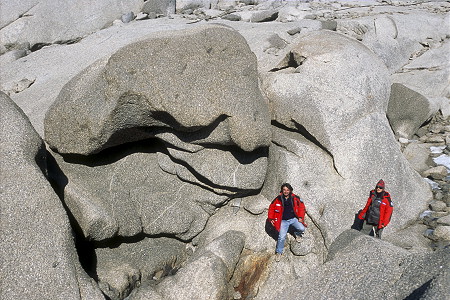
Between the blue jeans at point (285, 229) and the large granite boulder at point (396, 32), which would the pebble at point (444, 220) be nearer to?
the blue jeans at point (285, 229)

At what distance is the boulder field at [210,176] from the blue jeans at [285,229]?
1.18ft

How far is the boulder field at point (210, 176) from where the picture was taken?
9.40 meters

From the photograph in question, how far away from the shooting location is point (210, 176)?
1189 cm

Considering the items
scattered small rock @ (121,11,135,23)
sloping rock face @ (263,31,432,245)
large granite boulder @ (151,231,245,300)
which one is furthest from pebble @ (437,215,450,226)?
scattered small rock @ (121,11,135,23)

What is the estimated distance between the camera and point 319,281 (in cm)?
959

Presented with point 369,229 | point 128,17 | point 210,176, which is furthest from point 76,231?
point 128,17

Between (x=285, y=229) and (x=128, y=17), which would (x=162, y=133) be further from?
(x=128, y=17)

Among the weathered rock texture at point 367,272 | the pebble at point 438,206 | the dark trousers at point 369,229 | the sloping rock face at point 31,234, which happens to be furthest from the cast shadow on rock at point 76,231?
the pebble at point 438,206

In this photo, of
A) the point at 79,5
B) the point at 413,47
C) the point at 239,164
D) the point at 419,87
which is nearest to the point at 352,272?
the point at 239,164

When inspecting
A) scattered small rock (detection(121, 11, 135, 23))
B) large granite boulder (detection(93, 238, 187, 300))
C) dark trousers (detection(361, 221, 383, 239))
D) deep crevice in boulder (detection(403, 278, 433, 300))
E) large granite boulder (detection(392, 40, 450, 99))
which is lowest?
large granite boulder (detection(93, 238, 187, 300))

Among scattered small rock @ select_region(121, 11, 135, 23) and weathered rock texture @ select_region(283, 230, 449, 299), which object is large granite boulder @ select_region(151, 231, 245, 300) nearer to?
weathered rock texture @ select_region(283, 230, 449, 299)

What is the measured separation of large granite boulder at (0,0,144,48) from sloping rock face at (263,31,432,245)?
546 inches

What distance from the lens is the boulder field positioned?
30.8 feet

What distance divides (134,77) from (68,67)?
305 inches
